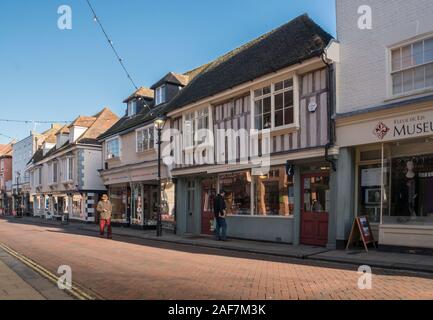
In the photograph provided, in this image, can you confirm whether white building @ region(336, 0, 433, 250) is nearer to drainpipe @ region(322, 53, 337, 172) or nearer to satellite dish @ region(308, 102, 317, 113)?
drainpipe @ region(322, 53, 337, 172)

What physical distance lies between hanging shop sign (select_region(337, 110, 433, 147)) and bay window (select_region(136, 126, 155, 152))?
12.9m

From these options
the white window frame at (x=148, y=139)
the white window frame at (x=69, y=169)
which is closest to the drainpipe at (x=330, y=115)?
the white window frame at (x=148, y=139)

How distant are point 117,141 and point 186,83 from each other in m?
6.33

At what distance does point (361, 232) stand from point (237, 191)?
6.43 meters

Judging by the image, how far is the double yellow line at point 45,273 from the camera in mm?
7357

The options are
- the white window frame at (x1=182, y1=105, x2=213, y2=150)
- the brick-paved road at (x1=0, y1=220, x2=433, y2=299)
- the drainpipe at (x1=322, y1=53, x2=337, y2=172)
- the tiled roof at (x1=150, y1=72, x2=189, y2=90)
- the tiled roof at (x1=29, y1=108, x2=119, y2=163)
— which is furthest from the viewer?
the tiled roof at (x1=29, y1=108, x2=119, y2=163)

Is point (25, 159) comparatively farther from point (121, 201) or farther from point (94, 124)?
point (121, 201)

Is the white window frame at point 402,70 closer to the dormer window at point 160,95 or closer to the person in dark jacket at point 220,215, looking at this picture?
the person in dark jacket at point 220,215

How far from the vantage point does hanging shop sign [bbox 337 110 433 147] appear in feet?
37.1

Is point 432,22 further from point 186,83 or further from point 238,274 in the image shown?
point 186,83

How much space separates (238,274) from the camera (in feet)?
30.8

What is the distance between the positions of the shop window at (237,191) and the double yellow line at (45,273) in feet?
26.5


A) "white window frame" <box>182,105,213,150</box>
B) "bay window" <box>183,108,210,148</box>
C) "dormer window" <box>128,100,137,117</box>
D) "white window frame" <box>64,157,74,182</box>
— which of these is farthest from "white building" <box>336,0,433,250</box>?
"white window frame" <box>64,157,74,182</box>

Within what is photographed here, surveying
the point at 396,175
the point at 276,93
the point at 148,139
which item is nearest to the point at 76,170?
the point at 148,139
